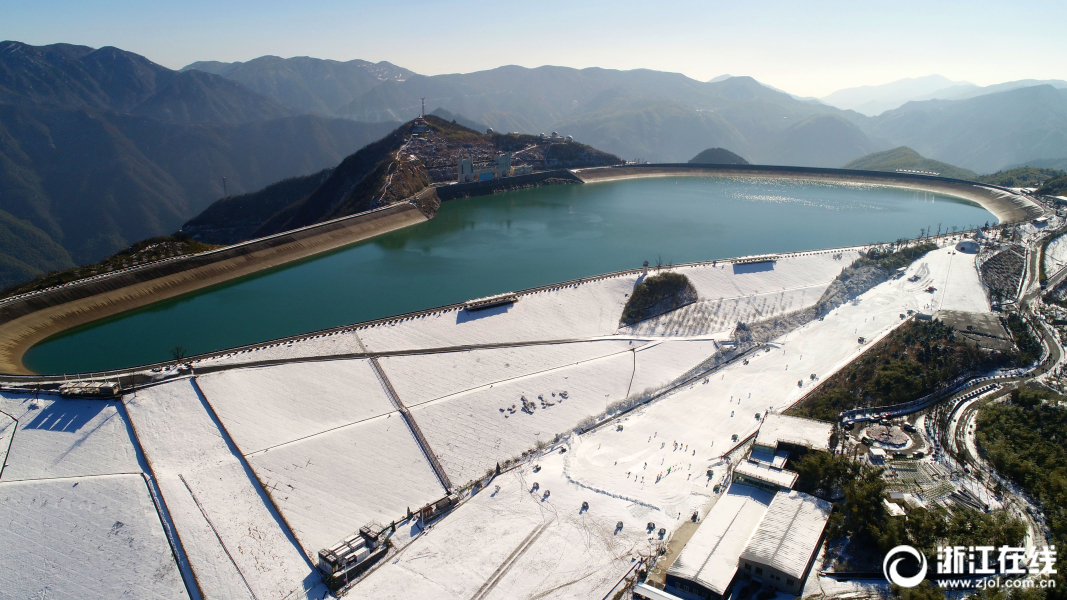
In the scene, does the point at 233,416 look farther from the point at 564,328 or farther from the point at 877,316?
the point at 877,316

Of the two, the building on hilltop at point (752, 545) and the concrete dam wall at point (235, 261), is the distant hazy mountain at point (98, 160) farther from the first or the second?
the building on hilltop at point (752, 545)

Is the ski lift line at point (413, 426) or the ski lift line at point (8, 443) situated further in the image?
the ski lift line at point (413, 426)

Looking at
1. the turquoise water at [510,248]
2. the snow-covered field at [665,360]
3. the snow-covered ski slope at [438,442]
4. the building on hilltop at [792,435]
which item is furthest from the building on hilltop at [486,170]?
the building on hilltop at [792,435]

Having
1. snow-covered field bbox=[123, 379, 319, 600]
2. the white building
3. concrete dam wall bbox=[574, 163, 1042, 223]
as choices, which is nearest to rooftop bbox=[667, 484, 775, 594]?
snow-covered field bbox=[123, 379, 319, 600]

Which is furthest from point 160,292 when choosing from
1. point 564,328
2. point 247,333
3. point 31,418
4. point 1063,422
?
point 1063,422

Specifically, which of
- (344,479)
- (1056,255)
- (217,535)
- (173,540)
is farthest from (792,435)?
(1056,255)

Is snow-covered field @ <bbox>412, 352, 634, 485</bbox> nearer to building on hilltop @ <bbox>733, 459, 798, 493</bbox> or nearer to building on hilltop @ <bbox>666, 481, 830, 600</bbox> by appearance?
building on hilltop @ <bbox>733, 459, 798, 493</bbox>
